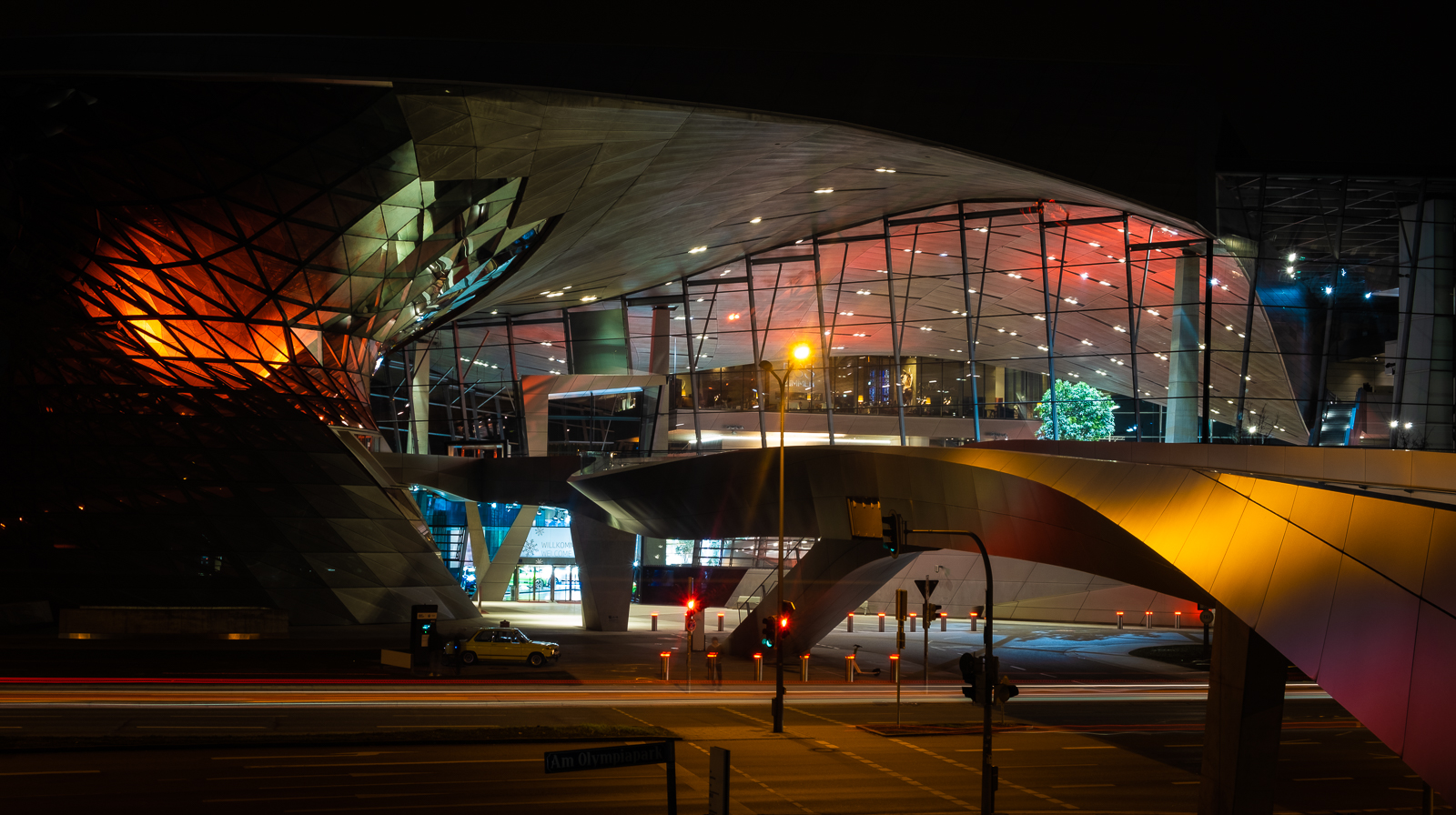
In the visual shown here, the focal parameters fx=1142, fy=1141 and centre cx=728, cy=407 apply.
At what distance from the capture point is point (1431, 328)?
Result: 36969 mm

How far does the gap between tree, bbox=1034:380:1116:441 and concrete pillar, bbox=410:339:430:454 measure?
101ft

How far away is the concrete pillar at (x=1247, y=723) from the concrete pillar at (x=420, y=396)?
49.7 meters

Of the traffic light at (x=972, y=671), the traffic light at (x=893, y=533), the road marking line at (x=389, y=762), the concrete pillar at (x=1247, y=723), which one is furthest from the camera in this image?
the traffic light at (x=893, y=533)

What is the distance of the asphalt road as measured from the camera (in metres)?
14.4

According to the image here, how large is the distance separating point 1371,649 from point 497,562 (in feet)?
174

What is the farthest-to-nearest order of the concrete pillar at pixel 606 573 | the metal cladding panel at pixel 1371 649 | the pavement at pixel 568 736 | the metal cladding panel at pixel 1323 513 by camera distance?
the concrete pillar at pixel 606 573 → the pavement at pixel 568 736 → the metal cladding panel at pixel 1323 513 → the metal cladding panel at pixel 1371 649

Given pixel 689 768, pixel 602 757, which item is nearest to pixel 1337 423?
pixel 689 768

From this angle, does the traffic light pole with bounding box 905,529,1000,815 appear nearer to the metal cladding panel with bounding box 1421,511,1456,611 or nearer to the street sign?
the street sign

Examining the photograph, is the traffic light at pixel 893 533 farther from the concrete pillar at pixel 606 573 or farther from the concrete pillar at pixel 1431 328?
the concrete pillar at pixel 1431 328

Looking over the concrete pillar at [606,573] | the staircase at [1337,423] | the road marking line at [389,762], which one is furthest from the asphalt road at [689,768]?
the concrete pillar at [606,573]

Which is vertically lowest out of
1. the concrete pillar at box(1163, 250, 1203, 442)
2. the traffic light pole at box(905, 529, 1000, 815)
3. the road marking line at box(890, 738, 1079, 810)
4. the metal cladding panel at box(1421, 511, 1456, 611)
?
the road marking line at box(890, 738, 1079, 810)

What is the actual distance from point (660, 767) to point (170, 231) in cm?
2575

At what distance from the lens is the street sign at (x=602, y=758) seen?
895 cm

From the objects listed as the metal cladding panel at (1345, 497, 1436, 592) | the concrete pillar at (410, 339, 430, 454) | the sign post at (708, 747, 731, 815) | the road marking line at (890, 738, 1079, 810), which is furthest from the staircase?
the concrete pillar at (410, 339, 430, 454)
